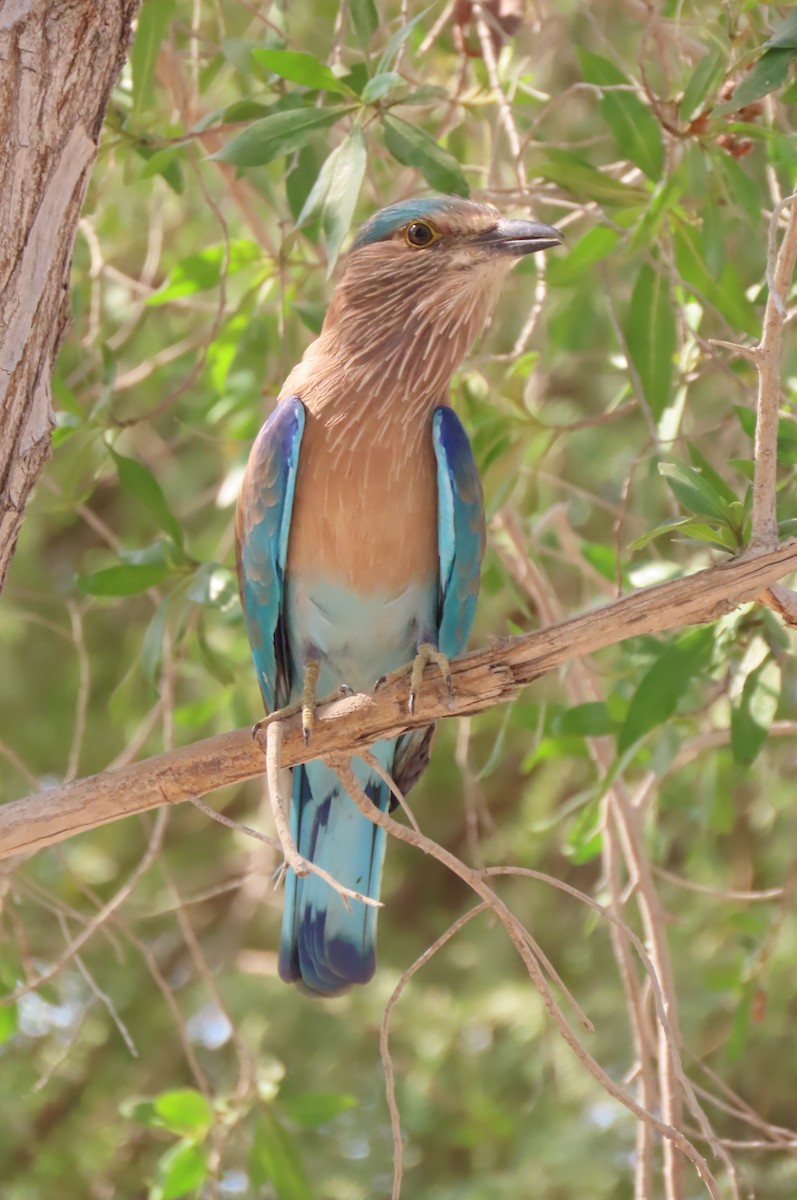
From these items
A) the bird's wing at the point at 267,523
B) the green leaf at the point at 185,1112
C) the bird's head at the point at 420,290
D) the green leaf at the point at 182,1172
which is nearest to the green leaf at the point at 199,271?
the bird's head at the point at 420,290

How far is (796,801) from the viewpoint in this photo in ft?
13.2

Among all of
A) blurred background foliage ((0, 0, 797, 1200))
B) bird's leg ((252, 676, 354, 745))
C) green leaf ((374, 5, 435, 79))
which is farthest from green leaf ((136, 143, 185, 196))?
bird's leg ((252, 676, 354, 745))

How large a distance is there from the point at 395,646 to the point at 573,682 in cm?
58

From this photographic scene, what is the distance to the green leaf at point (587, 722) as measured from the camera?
2.99 metres

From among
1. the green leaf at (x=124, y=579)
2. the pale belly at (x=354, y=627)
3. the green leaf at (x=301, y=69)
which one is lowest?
the pale belly at (x=354, y=627)

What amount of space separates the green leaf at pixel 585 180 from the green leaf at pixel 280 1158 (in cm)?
Answer: 215

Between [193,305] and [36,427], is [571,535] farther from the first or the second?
[36,427]

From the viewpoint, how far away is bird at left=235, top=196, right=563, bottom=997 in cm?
287

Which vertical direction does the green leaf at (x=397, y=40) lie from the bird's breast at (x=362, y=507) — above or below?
above

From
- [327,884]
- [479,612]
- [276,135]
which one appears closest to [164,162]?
[276,135]

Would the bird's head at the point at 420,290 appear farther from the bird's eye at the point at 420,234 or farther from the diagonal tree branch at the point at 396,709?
the diagonal tree branch at the point at 396,709

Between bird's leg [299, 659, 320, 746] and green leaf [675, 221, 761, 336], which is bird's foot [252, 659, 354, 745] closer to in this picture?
bird's leg [299, 659, 320, 746]

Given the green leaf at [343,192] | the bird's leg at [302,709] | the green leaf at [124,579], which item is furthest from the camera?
the green leaf at [124,579]

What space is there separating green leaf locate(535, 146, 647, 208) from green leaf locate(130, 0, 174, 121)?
86 cm
